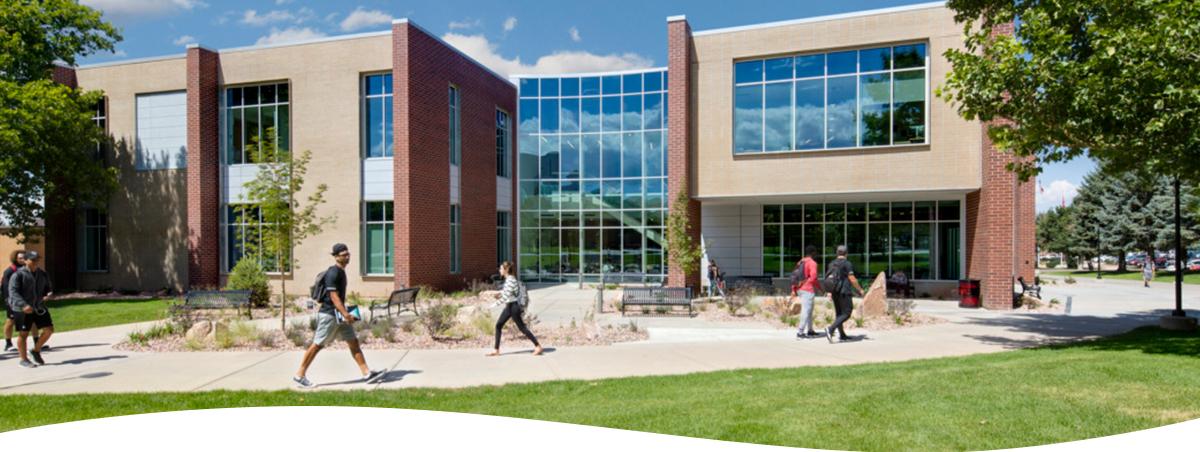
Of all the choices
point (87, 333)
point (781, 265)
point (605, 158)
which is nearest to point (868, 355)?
point (781, 265)

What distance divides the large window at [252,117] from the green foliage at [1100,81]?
19.7 meters

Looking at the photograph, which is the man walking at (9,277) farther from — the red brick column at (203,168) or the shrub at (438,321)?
the red brick column at (203,168)

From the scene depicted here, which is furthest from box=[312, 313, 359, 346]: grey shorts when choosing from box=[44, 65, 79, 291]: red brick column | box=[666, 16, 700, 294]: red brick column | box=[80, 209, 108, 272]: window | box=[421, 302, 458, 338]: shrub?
box=[44, 65, 79, 291]: red brick column

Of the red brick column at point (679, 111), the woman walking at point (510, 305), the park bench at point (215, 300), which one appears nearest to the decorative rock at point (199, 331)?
the park bench at point (215, 300)

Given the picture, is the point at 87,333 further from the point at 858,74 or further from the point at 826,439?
the point at 858,74

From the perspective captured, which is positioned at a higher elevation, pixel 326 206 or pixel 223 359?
pixel 326 206

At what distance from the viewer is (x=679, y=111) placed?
1970cm

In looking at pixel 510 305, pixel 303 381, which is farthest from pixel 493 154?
pixel 303 381

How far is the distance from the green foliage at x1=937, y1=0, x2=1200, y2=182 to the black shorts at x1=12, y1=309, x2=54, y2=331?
1479 cm

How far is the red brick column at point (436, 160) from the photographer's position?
779 inches

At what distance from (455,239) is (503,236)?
487cm

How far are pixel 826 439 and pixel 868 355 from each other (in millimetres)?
5344

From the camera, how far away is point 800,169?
62.7 feet

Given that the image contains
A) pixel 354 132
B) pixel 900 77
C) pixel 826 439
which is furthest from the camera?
pixel 354 132
